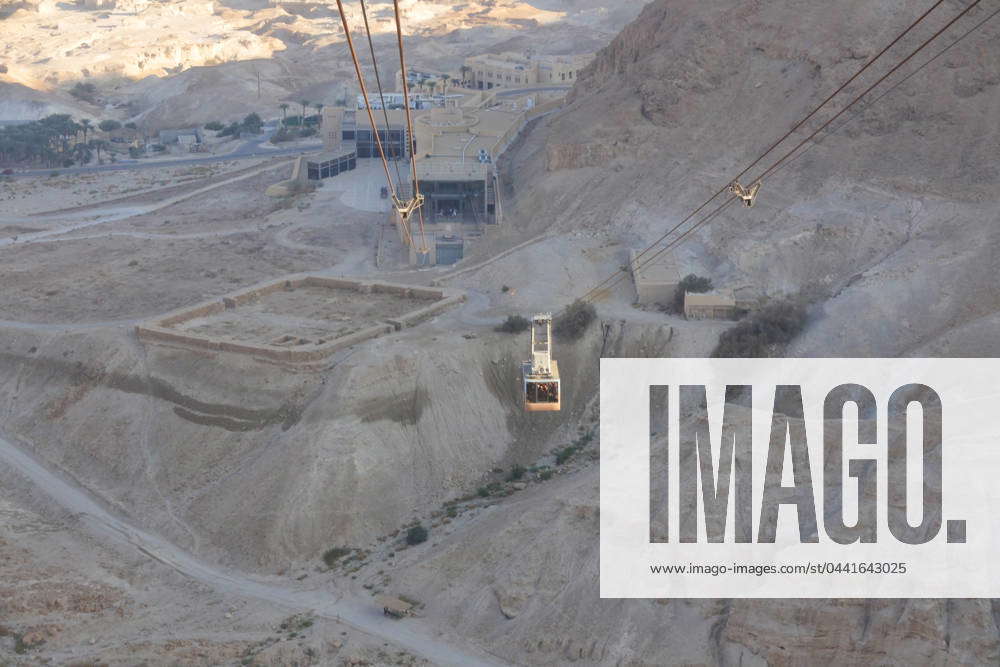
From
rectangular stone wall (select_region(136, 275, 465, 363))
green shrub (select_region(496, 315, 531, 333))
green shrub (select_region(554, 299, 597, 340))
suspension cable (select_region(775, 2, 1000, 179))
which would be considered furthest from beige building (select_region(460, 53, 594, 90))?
green shrub (select_region(496, 315, 531, 333))

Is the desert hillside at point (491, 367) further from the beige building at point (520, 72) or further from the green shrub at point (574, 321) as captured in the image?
the beige building at point (520, 72)

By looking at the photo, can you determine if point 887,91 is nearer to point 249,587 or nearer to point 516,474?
point 516,474

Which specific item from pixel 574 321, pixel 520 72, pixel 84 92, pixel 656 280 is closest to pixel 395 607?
pixel 574 321

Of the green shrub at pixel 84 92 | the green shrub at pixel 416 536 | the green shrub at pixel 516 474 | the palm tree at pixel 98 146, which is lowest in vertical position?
the green shrub at pixel 416 536

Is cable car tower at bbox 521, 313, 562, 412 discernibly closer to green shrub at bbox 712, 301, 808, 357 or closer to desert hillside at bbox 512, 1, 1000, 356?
green shrub at bbox 712, 301, 808, 357

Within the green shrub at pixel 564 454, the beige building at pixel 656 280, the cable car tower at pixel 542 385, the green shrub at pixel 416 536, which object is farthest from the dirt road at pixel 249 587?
the beige building at pixel 656 280

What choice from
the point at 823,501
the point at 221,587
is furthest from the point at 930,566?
the point at 221,587

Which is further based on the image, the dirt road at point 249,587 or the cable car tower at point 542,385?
the cable car tower at point 542,385
